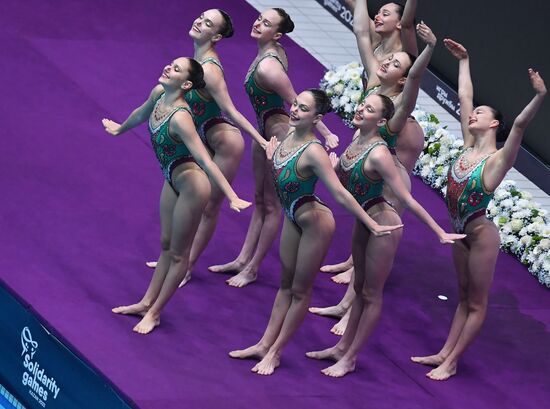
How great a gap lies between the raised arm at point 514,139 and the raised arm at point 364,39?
127 cm

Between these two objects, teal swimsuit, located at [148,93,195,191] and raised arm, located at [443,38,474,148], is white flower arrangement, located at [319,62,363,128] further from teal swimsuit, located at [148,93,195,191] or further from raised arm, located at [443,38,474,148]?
teal swimsuit, located at [148,93,195,191]

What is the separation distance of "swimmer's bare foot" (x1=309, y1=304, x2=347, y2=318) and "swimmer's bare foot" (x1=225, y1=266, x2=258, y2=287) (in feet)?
1.51

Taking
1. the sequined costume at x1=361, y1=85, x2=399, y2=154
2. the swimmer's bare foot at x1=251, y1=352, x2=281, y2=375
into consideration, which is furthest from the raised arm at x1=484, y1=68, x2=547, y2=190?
the swimmer's bare foot at x1=251, y1=352, x2=281, y2=375

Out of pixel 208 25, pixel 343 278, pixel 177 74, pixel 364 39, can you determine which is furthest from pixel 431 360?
pixel 208 25

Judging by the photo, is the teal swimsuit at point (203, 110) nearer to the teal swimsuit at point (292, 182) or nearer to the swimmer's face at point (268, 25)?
the swimmer's face at point (268, 25)

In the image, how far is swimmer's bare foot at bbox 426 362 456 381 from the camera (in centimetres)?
880

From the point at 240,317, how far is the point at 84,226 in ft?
4.36

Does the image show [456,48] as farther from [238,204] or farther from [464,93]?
[238,204]

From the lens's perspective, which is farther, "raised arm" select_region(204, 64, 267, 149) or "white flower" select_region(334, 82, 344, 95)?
"white flower" select_region(334, 82, 344, 95)

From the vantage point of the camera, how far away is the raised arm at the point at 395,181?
809 cm

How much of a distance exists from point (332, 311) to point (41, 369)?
200 centimetres

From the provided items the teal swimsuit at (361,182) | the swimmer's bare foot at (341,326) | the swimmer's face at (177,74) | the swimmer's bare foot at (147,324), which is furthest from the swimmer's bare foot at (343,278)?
the swimmer's face at (177,74)

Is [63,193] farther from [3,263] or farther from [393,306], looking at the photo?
[393,306]

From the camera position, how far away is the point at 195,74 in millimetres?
8375
